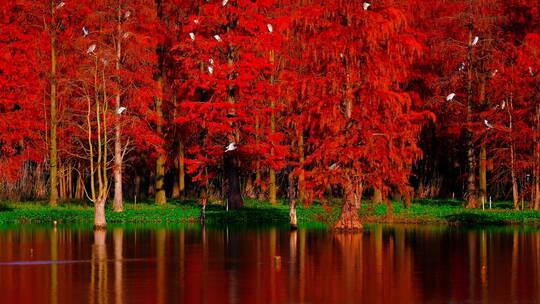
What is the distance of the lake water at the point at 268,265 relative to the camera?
29.0 m

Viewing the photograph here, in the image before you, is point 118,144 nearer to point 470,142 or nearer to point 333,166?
point 333,166

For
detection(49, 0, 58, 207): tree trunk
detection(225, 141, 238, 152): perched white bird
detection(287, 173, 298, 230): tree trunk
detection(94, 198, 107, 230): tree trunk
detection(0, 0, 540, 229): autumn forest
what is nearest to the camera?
detection(287, 173, 298, 230): tree trunk

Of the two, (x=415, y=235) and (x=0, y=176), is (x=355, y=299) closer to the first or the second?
(x=415, y=235)

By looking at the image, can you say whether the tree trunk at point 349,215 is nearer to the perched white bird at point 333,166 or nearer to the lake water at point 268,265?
the lake water at point 268,265

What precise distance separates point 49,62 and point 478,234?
29309 mm

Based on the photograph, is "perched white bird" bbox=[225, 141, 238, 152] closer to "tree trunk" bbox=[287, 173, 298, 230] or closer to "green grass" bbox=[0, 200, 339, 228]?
"green grass" bbox=[0, 200, 339, 228]

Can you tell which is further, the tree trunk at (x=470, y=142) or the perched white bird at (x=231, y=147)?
the tree trunk at (x=470, y=142)

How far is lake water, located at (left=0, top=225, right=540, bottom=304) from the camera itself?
95.1 ft

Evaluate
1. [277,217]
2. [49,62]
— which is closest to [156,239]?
[277,217]

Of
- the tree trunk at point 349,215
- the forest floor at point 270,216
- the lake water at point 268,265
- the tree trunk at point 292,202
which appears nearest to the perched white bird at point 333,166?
the tree trunk at point 349,215

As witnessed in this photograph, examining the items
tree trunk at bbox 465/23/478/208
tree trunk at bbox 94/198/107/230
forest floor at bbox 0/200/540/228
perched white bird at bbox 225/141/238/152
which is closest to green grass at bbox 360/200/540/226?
forest floor at bbox 0/200/540/228

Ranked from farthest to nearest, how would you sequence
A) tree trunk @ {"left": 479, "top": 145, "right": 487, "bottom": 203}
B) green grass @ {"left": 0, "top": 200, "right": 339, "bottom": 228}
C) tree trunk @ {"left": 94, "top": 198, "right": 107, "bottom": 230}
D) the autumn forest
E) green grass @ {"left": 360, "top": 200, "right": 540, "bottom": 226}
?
tree trunk @ {"left": 479, "top": 145, "right": 487, "bottom": 203} → the autumn forest → green grass @ {"left": 0, "top": 200, "right": 339, "bottom": 228} → green grass @ {"left": 360, "top": 200, "right": 540, "bottom": 226} → tree trunk @ {"left": 94, "top": 198, "right": 107, "bottom": 230}

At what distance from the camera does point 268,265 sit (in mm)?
36531

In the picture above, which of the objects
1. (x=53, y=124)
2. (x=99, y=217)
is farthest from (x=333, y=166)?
(x=53, y=124)
